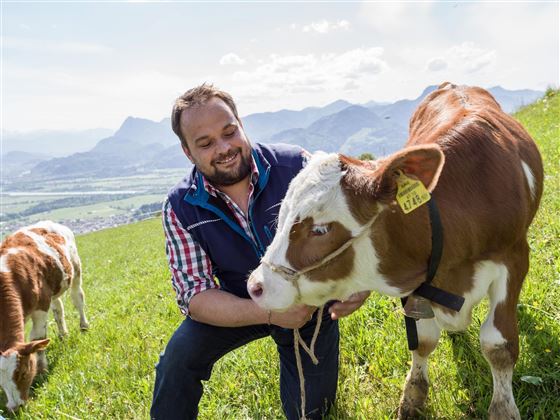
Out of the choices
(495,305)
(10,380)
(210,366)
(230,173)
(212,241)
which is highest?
(230,173)

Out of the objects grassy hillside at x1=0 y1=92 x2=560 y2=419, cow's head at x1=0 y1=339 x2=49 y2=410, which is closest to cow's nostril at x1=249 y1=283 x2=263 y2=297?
grassy hillside at x1=0 y1=92 x2=560 y2=419

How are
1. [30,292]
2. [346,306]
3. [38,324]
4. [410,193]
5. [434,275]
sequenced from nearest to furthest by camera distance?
[410,193] < [434,275] < [346,306] < [30,292] < [38,324]

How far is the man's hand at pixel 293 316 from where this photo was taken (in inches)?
112

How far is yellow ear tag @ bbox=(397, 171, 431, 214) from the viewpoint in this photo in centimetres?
216

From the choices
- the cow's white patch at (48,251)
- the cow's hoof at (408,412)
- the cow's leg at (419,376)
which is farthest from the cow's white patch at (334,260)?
the cow's white patch at (48,251)

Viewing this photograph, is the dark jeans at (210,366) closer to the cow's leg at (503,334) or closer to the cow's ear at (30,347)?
the cow's leg at (503,334)

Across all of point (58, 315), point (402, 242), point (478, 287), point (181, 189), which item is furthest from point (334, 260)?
point (58, 315)

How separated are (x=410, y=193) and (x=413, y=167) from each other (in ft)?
0.44

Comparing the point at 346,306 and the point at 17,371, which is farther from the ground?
the point at 346,306

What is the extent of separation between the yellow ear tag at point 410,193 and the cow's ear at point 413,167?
3cm

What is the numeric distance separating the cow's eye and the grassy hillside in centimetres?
151

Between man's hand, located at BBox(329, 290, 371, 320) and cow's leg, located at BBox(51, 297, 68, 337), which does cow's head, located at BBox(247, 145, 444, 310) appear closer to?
man's hand, located at BBox(329, 290, 371, 320)

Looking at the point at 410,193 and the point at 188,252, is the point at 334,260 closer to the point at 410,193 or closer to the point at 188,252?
the point at 410,193

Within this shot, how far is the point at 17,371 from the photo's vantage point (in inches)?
209
